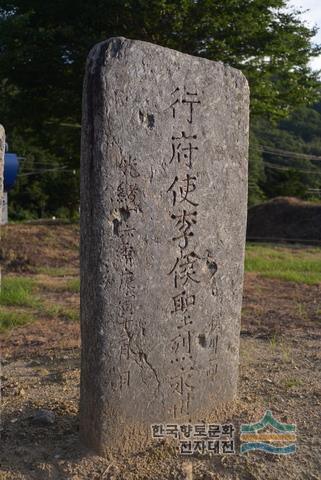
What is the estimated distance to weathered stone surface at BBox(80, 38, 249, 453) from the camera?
9.02 ft

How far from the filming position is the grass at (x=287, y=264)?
9000 mm

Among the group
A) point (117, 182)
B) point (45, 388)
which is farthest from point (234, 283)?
point (45, 388)

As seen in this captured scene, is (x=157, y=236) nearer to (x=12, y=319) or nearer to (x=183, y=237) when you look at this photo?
(x=183, y=237)

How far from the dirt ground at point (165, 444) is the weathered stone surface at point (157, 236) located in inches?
7.0

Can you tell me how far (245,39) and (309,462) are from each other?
32.8 feet

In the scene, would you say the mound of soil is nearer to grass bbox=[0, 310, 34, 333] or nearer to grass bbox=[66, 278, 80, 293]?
grass bbox=[66, 278, 80, 293]

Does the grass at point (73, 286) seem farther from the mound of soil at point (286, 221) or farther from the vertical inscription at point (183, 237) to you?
the mound of soil at point (286, 221)

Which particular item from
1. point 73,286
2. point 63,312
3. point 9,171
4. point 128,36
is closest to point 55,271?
point 73,286

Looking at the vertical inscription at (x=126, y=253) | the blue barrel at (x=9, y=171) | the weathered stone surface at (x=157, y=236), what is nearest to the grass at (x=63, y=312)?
the weathered stone surface at (x=157, y=236)

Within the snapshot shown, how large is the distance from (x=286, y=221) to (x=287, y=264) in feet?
22.9

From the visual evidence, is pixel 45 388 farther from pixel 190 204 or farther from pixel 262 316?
pixel 262 316

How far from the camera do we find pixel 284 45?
11758 millimetres

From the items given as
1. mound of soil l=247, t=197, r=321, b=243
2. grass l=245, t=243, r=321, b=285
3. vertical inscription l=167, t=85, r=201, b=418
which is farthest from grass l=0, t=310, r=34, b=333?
mound of soil l=247, t=197, r=321, b=243

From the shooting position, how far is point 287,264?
10742mm
